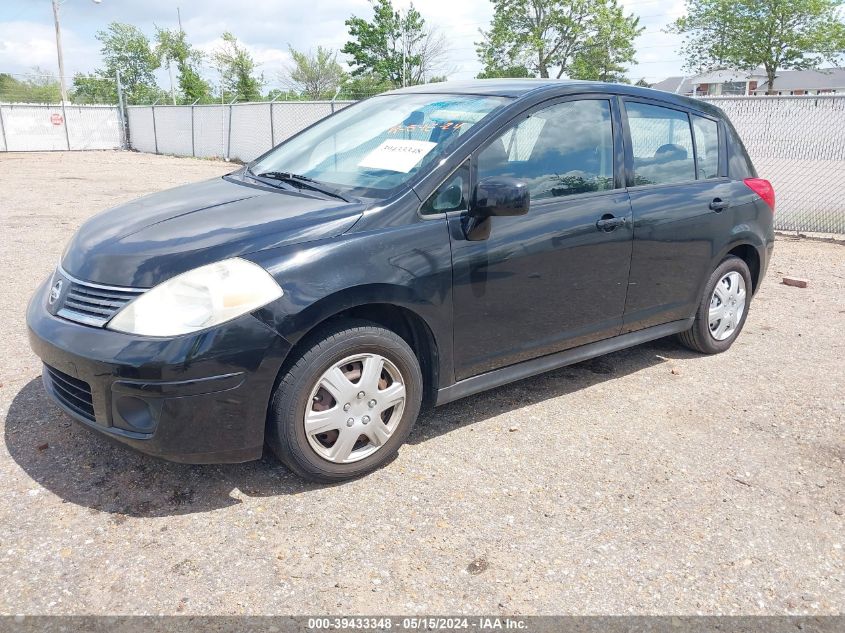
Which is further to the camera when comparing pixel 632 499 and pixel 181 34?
pixel 181 34

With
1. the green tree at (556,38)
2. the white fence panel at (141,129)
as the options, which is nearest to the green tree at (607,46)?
the green tree at (556,38)

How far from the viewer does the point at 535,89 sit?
3.77 m

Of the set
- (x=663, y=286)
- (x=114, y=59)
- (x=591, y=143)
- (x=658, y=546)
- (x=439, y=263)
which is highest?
(x=114, y=59)

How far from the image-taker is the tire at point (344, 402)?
2878 millimetres

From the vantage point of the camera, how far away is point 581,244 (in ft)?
12.3

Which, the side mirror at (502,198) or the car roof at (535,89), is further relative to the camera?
the car roof at (535,89)

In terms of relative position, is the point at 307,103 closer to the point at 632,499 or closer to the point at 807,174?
the point at 807,174

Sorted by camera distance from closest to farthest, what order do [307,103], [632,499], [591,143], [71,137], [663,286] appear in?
[632,499] → [591,143] → [663,286] → [307,103] → [71,137]

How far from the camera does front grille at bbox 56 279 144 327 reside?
276cm

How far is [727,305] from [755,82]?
59788mm

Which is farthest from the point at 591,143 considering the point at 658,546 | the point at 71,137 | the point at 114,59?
the point at 114,59

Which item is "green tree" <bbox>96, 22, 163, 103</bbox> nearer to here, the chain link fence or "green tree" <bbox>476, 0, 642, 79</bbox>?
"green tree" <bbox>476, 0, 642, 79</bbox>

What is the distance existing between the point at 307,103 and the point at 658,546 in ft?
57.6

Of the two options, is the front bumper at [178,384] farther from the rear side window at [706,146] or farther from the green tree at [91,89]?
the green tree at [91,89]
